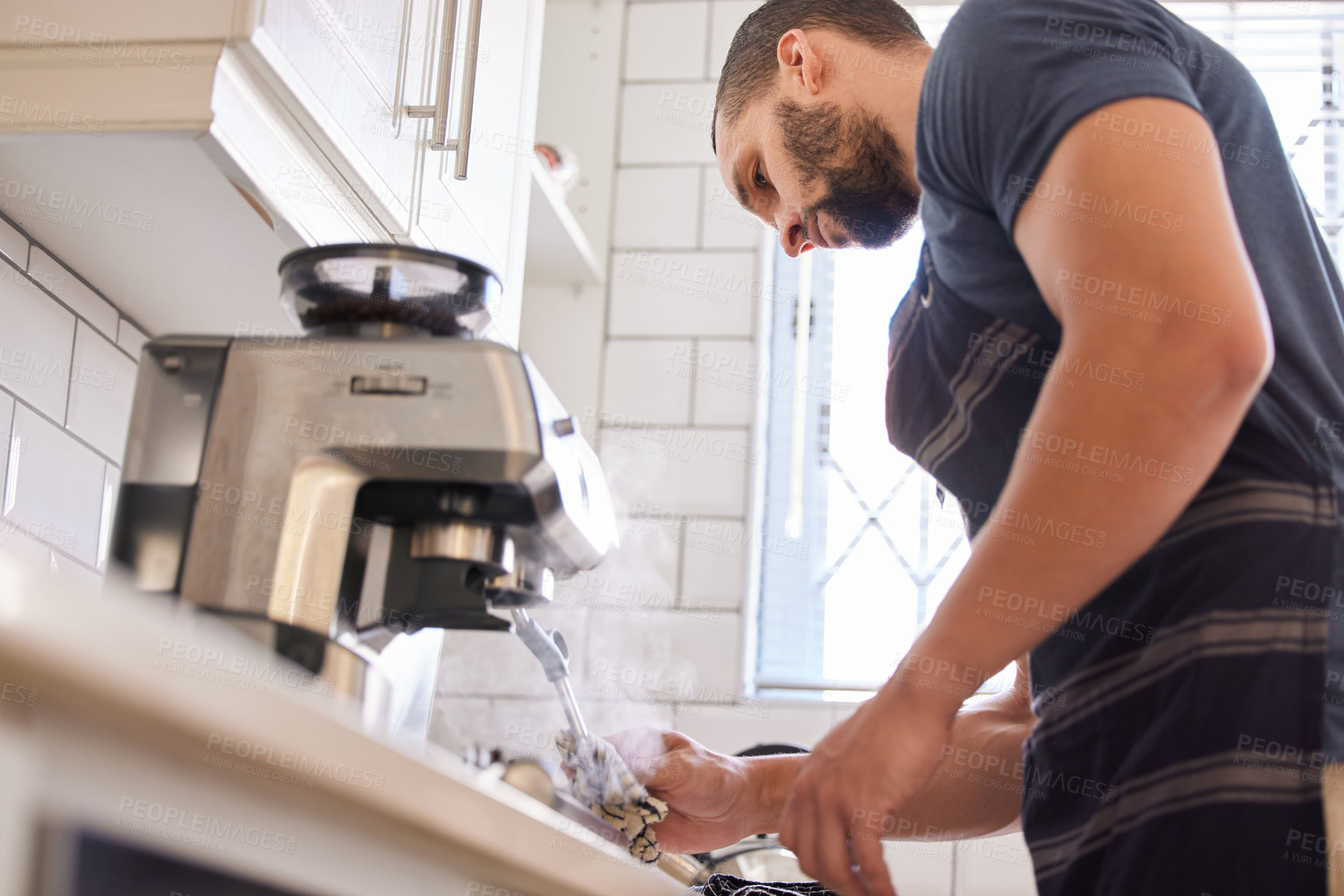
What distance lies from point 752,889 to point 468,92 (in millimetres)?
795

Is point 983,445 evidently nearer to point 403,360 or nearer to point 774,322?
point 403,360

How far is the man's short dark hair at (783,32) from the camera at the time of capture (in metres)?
1.04

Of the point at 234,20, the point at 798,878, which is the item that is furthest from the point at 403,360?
the point at 798,878

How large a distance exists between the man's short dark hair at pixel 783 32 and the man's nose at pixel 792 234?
0.10 m

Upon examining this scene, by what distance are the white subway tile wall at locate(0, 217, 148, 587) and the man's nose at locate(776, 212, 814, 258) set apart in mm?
671

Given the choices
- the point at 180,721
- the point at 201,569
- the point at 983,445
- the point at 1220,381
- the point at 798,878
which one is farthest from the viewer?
the point at 798,878

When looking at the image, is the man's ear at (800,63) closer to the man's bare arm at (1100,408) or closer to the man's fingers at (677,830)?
the man's bare arm at (1100,408)

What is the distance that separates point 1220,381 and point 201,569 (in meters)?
0.57

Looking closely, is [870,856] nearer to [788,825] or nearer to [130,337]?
[788,825]

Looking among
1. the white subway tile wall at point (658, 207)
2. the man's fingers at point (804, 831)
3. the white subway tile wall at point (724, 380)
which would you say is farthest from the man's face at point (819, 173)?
the white subway tile wall at point (658, 207)

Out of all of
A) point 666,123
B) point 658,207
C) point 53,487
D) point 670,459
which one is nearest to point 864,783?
point 53,487

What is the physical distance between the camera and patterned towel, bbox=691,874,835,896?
0.86 meters

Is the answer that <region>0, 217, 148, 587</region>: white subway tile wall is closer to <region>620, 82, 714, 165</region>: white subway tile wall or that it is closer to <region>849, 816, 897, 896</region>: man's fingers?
<region>849, 816, 897, 896</region>: man's fingers

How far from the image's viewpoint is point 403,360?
73 centimetres
